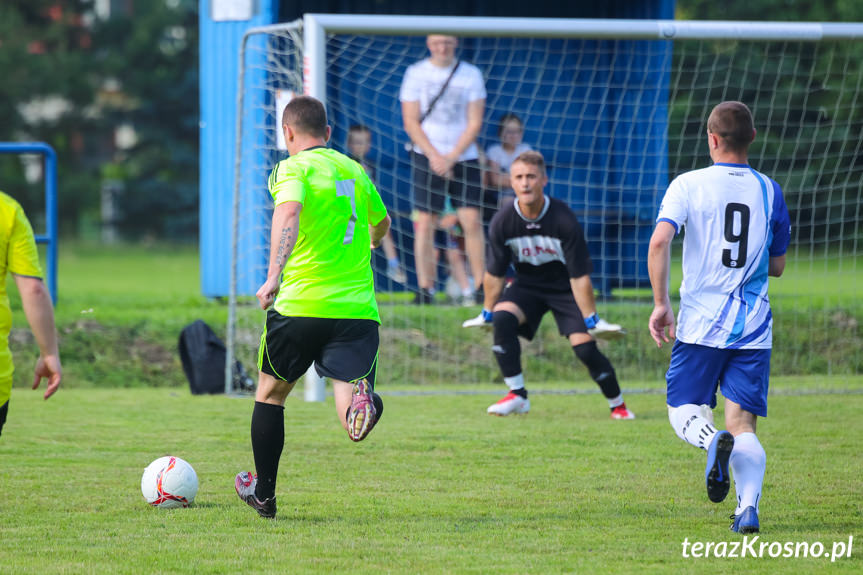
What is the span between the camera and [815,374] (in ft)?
33.3

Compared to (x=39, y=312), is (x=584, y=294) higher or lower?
lower

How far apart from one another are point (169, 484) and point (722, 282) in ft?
8.23

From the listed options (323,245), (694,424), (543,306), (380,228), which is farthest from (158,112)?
(694,424)

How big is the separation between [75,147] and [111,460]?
114 ft

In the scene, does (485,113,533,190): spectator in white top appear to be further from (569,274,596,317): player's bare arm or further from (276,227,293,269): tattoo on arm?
(276,227,293,269): tattoo on arm

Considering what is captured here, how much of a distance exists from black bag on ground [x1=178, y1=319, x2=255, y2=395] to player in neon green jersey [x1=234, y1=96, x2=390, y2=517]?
4.06m

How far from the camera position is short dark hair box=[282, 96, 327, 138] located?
488cm

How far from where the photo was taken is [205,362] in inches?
347

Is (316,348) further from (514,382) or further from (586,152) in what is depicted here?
(586,152)

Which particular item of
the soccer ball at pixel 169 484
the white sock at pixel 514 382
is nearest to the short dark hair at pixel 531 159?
the white sock at pixel 514 382

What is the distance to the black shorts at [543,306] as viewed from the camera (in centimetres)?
774

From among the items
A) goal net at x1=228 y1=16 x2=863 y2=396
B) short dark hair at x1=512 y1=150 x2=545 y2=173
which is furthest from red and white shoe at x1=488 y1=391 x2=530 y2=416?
goal net at x1=228 y1=16 x2=863 y2=396

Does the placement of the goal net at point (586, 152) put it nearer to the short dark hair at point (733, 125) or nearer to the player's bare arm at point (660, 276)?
the short dark hair at point (733, 125)

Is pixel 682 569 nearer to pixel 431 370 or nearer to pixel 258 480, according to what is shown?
pixel 258 480
